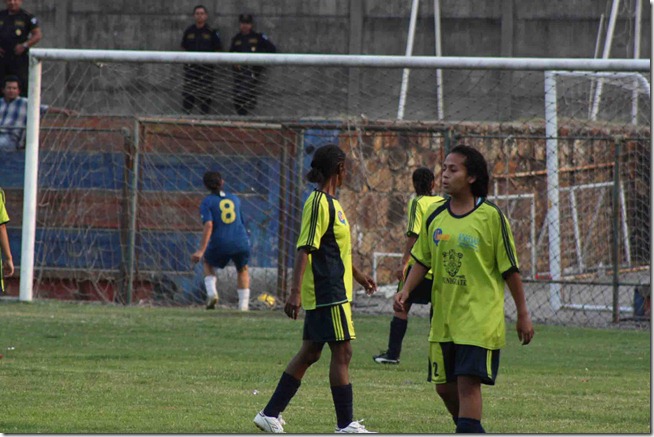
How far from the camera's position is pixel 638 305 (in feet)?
50.6

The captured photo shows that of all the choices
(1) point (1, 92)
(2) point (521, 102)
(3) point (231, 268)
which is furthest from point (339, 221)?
(2) point (521, 102)

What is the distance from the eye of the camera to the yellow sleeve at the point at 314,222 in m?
7.35

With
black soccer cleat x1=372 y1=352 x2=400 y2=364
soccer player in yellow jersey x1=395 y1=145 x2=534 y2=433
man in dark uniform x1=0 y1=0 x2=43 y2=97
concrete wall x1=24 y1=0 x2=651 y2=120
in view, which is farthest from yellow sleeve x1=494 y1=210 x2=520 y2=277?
concrete wall x1=24 y1=0 x2=651 y2=120

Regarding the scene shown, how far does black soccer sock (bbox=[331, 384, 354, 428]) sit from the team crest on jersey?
1.24 meters

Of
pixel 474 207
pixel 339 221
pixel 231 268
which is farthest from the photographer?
pixel 231 268

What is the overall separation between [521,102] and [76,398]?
→ 1385 cm

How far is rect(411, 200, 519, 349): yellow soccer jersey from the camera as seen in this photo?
20.5 feet

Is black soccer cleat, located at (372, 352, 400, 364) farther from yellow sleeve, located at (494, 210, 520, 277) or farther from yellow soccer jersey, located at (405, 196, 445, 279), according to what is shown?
yellow sleeve, located at (494, 210, 520, 277)

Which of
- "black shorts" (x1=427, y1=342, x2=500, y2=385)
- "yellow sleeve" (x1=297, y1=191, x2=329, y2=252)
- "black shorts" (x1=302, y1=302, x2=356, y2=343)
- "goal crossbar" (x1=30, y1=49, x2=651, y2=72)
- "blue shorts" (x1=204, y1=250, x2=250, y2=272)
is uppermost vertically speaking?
"goal crossbar" (x1=30, y1=49, x2=651, y2=72)

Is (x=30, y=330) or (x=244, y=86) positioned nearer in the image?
(x=30, y=330)

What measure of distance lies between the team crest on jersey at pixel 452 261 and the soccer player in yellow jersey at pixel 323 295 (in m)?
1.17

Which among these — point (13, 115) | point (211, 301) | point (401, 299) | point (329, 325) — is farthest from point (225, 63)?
point (401, 299)

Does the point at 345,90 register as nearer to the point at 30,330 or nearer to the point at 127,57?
the point at 127,57

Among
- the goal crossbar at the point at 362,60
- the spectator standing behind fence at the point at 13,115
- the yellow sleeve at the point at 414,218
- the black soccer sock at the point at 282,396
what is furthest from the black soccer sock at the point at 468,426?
the spectator standing behind fence at the point at 13,115
